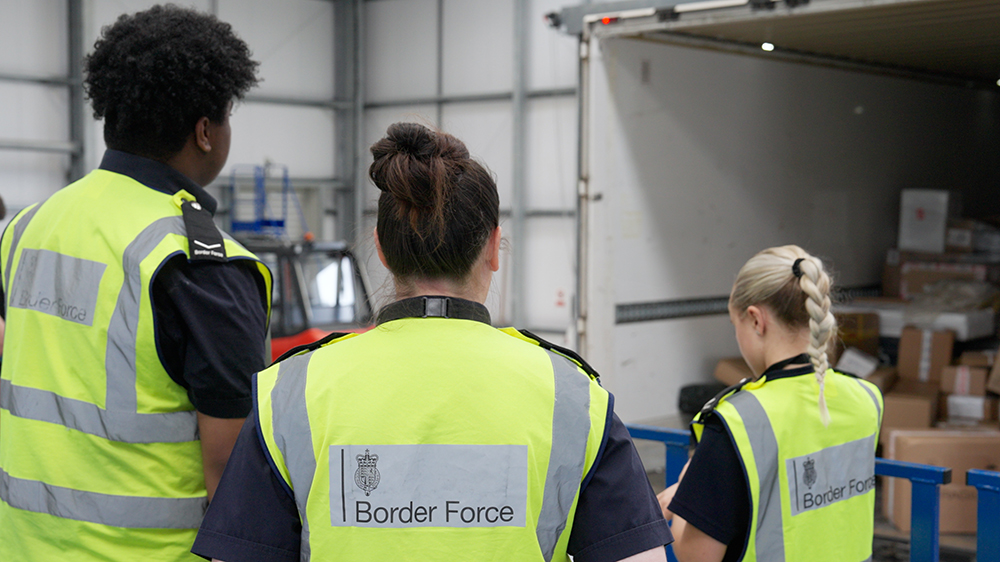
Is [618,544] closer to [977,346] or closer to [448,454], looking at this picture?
[448,454]

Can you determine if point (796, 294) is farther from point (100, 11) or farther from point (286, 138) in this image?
point (286, 138)

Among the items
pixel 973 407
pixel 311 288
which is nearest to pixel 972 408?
pixel 973 407

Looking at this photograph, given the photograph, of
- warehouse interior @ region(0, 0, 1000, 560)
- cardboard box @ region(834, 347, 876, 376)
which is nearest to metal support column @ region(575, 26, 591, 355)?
warehouse interior @ region(0, 0, 1000, 560)

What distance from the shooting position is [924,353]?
20.9 feet

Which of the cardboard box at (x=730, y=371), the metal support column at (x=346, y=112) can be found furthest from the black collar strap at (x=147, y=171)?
the metal support column at (x=346, y=112)

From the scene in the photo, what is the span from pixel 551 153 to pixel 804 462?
11391 millimetres

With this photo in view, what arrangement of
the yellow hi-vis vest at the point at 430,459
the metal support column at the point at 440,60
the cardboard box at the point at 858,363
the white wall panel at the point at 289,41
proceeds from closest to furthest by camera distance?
the yellow hi-vis vest at the point at 430,459, the cardboard box at the point at 858,363, the white wall panel at the point at 289,41, the metal support column at the point at 440,60

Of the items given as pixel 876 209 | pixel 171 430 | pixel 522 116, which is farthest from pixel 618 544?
pixel 522 116

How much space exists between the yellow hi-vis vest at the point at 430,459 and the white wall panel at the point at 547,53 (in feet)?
39.3

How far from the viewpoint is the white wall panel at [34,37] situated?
479 inches

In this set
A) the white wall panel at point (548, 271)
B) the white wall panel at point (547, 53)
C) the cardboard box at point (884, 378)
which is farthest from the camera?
the white wall panel at point (548, 271)

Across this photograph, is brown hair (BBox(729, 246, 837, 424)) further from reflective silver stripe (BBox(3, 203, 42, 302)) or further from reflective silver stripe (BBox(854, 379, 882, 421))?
reflective silver stripe (BBox(3, 203, 42, 302))

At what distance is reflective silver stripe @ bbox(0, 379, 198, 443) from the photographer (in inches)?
72.6

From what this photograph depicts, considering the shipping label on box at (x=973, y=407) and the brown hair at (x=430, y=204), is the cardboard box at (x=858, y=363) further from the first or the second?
the brown hair at (x=430, y=204)
